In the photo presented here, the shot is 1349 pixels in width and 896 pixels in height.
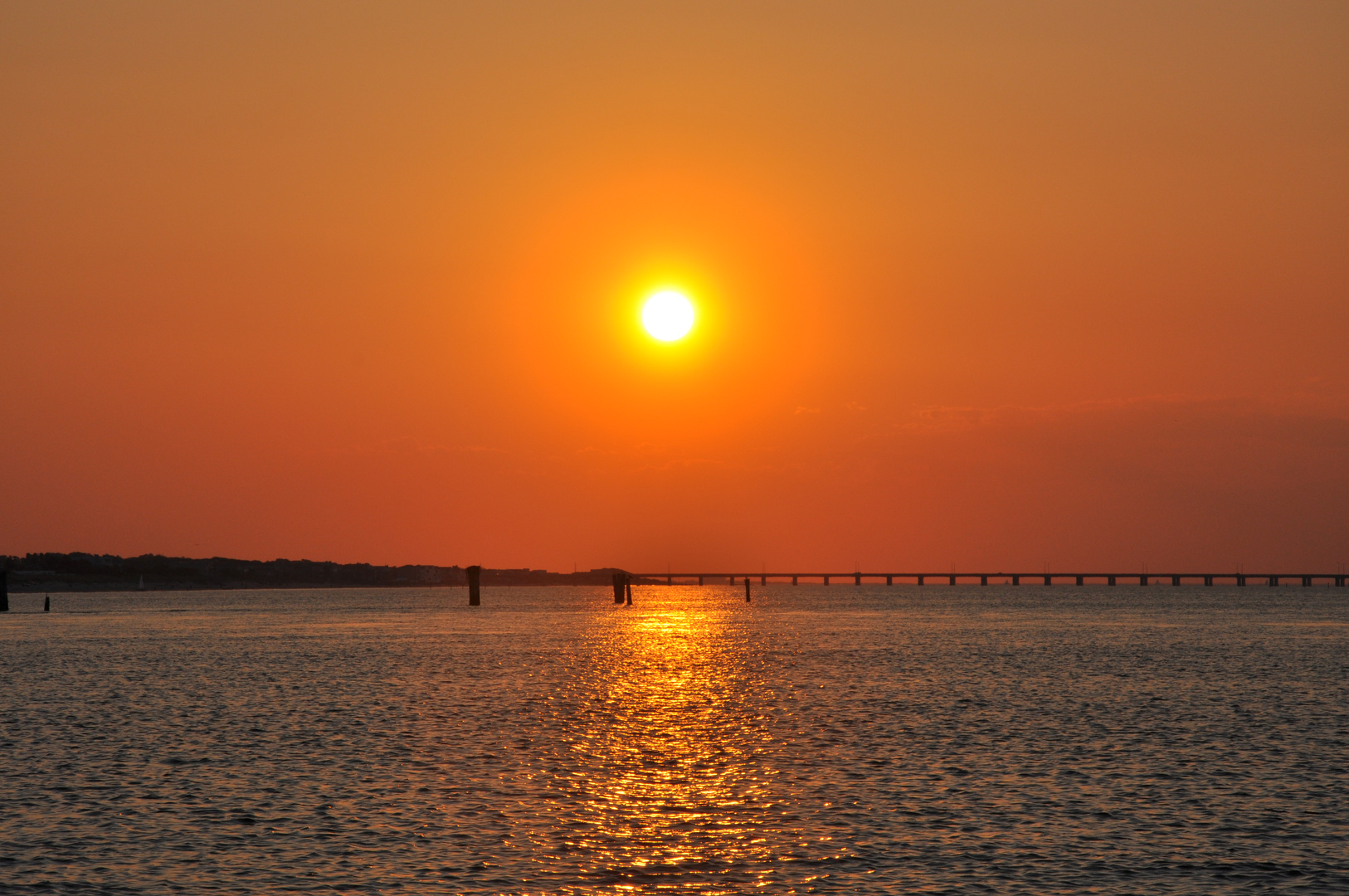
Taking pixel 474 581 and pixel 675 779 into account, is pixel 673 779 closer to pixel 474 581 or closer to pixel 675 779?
pixel 675 779

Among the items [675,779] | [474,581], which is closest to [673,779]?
[675,779]

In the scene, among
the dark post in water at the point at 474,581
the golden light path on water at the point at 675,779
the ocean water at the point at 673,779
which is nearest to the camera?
the ocean water at the point at 673,779

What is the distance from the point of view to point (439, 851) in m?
22.0

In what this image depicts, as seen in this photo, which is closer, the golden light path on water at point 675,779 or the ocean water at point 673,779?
the ocean water at point 673,779

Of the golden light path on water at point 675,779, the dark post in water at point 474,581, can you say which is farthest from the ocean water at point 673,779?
the dark post in water at point 474,581

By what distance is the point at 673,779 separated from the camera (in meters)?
29.5

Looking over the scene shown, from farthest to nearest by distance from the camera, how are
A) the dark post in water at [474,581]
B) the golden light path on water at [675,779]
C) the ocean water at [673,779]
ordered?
the dark post in water at [474,581] → the golden light path on water at [675,779] → the ocean water at [673,779]

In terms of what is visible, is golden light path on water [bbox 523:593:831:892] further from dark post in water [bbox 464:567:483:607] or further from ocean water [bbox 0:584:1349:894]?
dark post in water [bbox 464:567:483:607]

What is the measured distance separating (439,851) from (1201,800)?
15.0 meters

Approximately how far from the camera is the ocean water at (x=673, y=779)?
20.6 metres

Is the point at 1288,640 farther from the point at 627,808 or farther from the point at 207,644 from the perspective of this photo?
the point at 627,808

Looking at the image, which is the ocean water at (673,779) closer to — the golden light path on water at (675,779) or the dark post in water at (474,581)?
the golden light path on water at (675,779)

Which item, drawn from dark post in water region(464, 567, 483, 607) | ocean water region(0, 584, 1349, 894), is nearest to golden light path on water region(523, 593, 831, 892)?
ocean water region(0, 584, 1349, 894)

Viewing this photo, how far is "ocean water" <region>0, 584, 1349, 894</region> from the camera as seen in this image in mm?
20641
